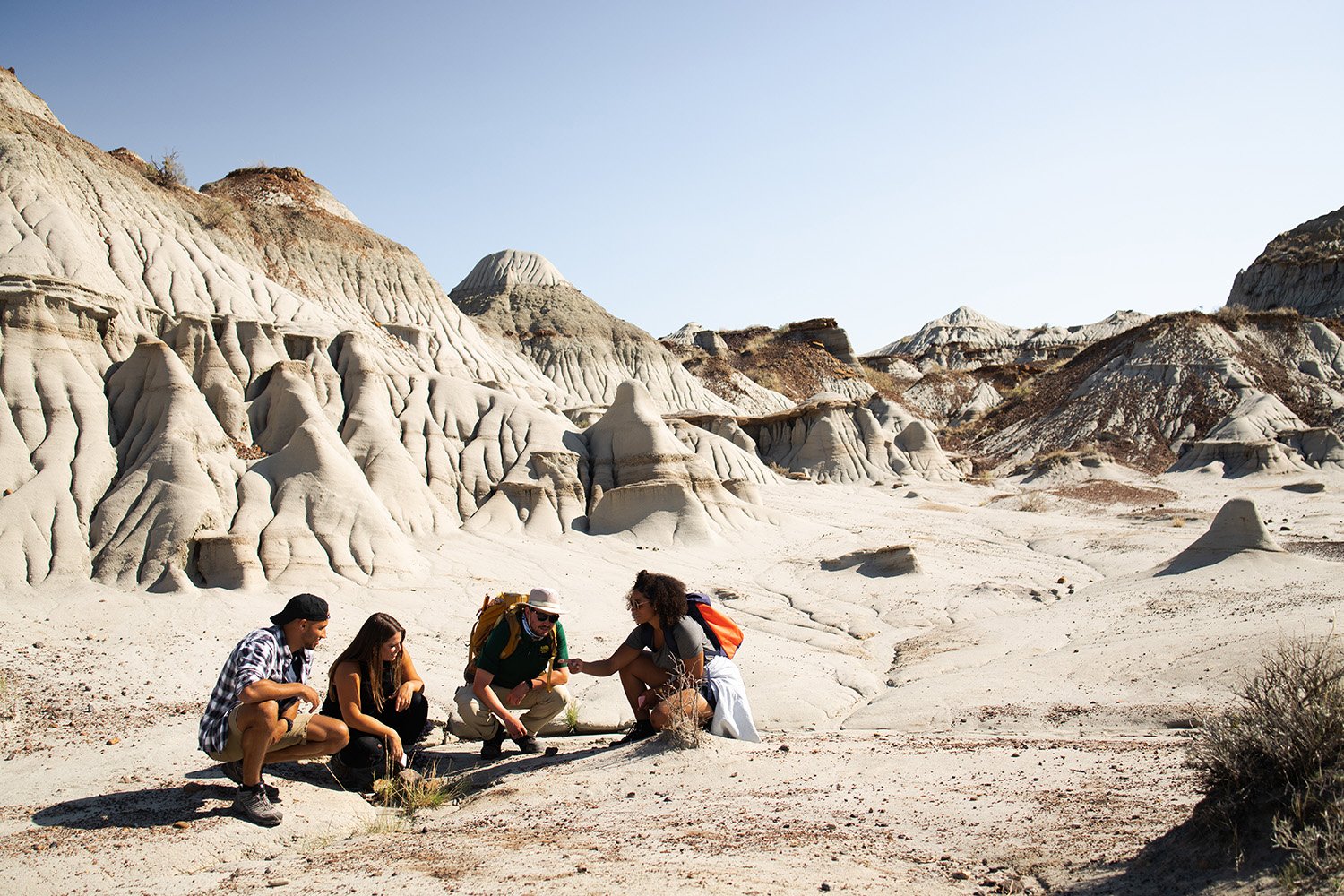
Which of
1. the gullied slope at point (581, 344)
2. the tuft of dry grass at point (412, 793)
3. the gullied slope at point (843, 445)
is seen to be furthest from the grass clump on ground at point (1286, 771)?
the gullied slope at point (581, 344)

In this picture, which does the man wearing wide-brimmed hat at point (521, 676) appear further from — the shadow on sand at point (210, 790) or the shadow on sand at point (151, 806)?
the shadow on sand at point (151, 806)

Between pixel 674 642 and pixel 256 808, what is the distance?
285 centimetres

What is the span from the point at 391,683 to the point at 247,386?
1553 cm

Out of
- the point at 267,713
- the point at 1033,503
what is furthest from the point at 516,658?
the point at 1033,503

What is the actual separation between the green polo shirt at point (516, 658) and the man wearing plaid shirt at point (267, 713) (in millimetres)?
1244

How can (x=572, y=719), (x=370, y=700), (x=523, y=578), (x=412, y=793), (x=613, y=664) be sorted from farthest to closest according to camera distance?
(x=523, y=578)
(x=572, y=719)
(x=613, y=664)
(x=370, y=700)
(x=412, y=793)

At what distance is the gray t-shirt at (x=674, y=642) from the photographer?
6.34 metres

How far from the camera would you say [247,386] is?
19.4 metres

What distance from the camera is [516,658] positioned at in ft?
22.2

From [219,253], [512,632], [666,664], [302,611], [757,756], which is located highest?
[219,253]

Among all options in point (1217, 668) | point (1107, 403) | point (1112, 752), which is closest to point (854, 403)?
point (1107, 403)

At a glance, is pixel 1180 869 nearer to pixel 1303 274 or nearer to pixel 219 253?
pixel 219 253

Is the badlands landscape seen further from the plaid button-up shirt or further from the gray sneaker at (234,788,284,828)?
the plaid button-up shirt

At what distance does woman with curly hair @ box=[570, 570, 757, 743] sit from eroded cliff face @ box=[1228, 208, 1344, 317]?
75.1 meters
